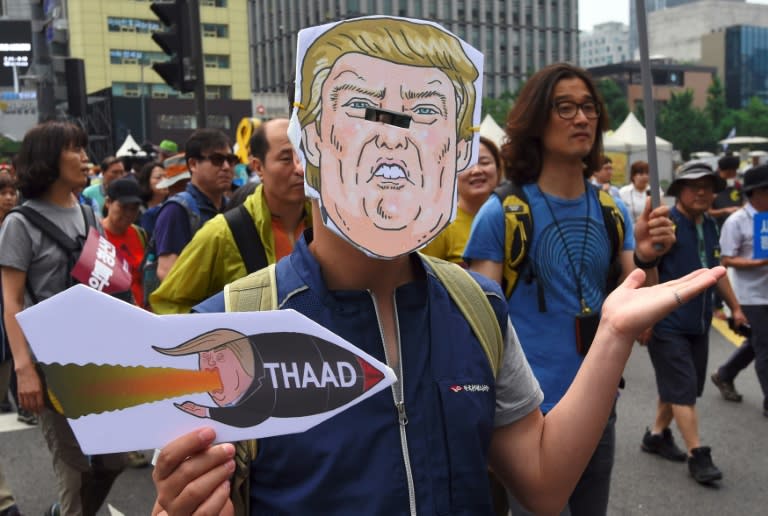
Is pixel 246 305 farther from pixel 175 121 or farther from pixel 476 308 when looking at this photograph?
pixel 175 121

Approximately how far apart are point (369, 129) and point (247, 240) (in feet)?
6.10

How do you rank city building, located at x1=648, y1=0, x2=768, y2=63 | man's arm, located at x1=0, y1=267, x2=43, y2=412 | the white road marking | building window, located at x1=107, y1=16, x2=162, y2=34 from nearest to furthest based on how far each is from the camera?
man's arm, located at x1=0, y1=267, x2=43, y2=412 → the white road marking → building window, located at x1=107, y1=16, x2=162, y2=34 → city building, located at x1=648, y1=0, x2=768, y2=63

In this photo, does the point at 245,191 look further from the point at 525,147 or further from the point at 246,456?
the point at 246,456

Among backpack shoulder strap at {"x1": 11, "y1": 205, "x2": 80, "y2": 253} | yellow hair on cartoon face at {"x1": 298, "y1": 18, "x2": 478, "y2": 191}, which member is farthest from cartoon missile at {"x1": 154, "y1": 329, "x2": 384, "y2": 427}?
backpack shoulder strap at {"x1": 11, "y1": 205, "x2": 80, "y2": 253}

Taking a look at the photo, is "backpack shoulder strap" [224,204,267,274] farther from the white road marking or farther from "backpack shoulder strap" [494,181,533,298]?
the white road marking

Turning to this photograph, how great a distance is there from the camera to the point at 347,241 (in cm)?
133

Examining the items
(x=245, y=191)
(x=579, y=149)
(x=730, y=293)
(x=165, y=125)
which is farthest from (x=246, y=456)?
(x=165, y=125)

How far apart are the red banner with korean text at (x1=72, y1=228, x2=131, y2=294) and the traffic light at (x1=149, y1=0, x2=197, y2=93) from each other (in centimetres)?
402

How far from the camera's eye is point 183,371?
1177mm

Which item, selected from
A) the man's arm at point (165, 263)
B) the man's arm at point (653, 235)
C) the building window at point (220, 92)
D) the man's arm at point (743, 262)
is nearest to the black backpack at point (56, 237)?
the man's arm at point (165, 263)

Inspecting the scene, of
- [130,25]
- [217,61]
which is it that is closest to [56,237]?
[217,61]

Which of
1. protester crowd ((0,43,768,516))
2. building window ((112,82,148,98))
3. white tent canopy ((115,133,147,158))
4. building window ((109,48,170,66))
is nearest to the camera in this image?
protester crowd ((0,43,768,516))

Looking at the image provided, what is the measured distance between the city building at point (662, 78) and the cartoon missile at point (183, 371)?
267ft

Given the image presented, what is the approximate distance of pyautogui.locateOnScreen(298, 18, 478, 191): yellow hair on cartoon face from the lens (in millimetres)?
1293
